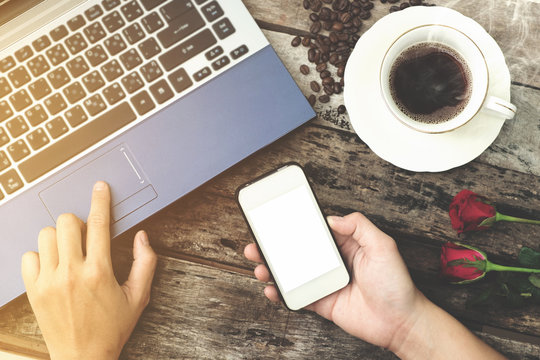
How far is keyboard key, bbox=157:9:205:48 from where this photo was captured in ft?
2.36

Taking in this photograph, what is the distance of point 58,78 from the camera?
72cm

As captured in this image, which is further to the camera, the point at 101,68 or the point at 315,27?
the point at 315,27

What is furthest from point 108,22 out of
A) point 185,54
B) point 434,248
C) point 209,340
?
point 434,248

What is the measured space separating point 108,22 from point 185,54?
0.15 metres

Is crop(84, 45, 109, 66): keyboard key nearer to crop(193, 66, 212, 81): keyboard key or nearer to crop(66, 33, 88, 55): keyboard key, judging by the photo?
crop(66, 33, 88, 55): keyboard key

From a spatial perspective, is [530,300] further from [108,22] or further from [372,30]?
[108,22]

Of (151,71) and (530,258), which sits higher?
(151,71)

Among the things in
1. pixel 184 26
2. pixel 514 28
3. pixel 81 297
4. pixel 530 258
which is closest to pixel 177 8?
pixel 184 26

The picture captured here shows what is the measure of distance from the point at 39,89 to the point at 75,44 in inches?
4.0

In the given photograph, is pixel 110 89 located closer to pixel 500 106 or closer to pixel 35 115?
pixel 35 115

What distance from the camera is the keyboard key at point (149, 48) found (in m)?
0.72

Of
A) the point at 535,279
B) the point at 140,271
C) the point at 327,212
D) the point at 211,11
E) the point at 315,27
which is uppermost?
the point at 211,11

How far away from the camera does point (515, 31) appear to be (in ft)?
2.76

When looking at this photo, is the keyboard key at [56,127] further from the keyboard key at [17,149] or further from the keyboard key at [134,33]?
the keyboard key at [134,33]
